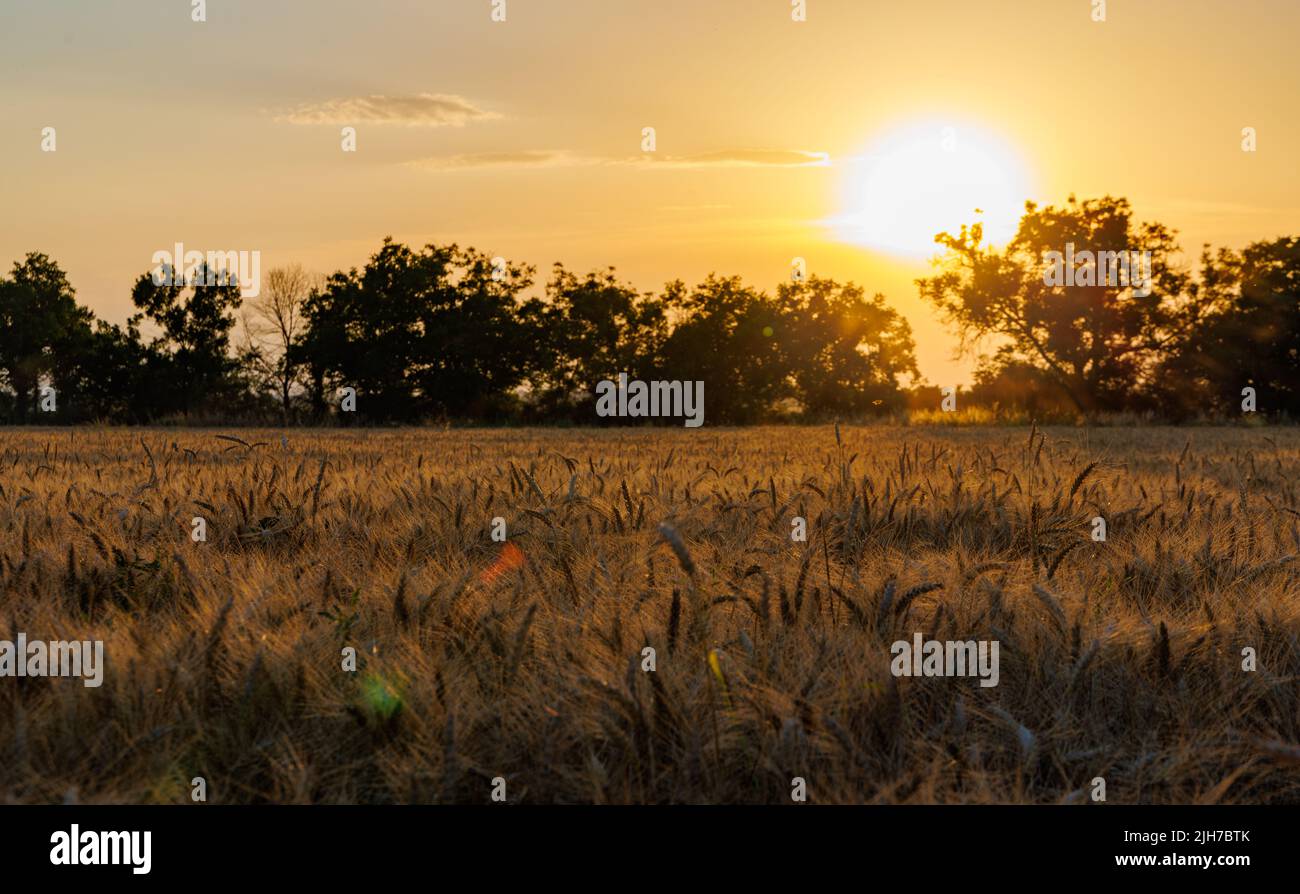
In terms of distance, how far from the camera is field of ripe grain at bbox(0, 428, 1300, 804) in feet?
7.63

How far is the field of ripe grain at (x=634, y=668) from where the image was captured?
91.6 inches

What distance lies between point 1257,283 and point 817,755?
40654mm

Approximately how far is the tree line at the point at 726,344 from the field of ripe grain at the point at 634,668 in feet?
101

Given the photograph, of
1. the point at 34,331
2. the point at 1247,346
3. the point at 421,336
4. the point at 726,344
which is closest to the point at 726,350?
the point at 726,344

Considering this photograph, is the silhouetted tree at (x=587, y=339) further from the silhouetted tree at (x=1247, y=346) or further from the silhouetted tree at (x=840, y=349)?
the silhouetted tree at (x=1247, y=346)

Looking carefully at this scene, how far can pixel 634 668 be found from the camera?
237 cm

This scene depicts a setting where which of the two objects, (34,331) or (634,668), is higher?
(34,331)

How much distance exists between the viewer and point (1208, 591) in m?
3.86

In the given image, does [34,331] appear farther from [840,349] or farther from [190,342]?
[840,349]

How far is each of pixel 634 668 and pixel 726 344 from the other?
38358mm

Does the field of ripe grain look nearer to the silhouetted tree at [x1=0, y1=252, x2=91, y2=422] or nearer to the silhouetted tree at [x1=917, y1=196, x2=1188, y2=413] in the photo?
the silhouetted tree at [x1=917, y1=196, x2=1188, y2=413]

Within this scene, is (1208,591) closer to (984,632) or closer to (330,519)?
(984,632)
